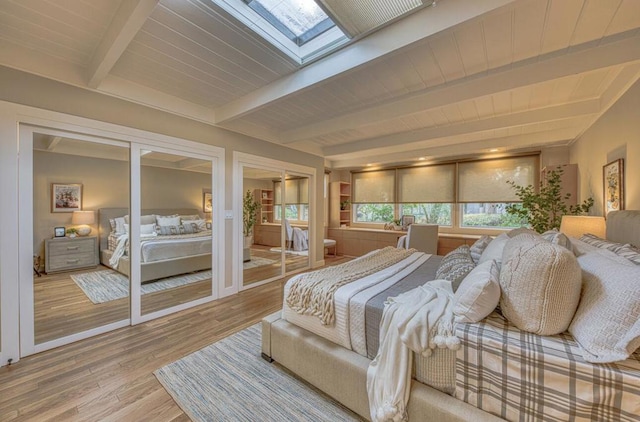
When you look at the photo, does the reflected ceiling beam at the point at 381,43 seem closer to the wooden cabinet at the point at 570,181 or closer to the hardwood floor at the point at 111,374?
the hardwood floor at the point at 111,374

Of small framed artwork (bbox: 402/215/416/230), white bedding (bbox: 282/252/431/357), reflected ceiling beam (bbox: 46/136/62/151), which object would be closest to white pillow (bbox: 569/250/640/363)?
white bedding (bbox: 282/252/431/357)

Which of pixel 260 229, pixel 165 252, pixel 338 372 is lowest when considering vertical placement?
pixel 338 372

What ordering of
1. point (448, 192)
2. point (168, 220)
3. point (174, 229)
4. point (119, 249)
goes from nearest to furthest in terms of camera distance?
point (119, 249)
point (168, 220)
point (174, 229)
point (448, 192)

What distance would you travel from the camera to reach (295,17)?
1.87m

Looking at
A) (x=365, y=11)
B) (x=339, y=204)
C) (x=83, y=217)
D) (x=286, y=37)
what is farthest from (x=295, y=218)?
(x=365, y=11)

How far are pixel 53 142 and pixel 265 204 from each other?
9.12ft

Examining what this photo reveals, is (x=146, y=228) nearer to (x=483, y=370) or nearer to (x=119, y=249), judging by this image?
(x=119, y=249)

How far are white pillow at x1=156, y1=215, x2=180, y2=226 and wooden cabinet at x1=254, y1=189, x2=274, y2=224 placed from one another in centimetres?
137

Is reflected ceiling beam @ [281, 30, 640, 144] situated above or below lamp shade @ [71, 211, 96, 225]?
above

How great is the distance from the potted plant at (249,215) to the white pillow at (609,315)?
12.2ft

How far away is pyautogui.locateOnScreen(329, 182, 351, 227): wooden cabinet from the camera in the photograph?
268 inches

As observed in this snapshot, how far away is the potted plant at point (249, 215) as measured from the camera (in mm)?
4052

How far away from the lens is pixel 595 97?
2768mm

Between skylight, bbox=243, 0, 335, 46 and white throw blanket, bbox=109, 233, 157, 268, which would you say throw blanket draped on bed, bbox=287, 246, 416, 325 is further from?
white throw blanket, bbox=109, 233, 157, 268
